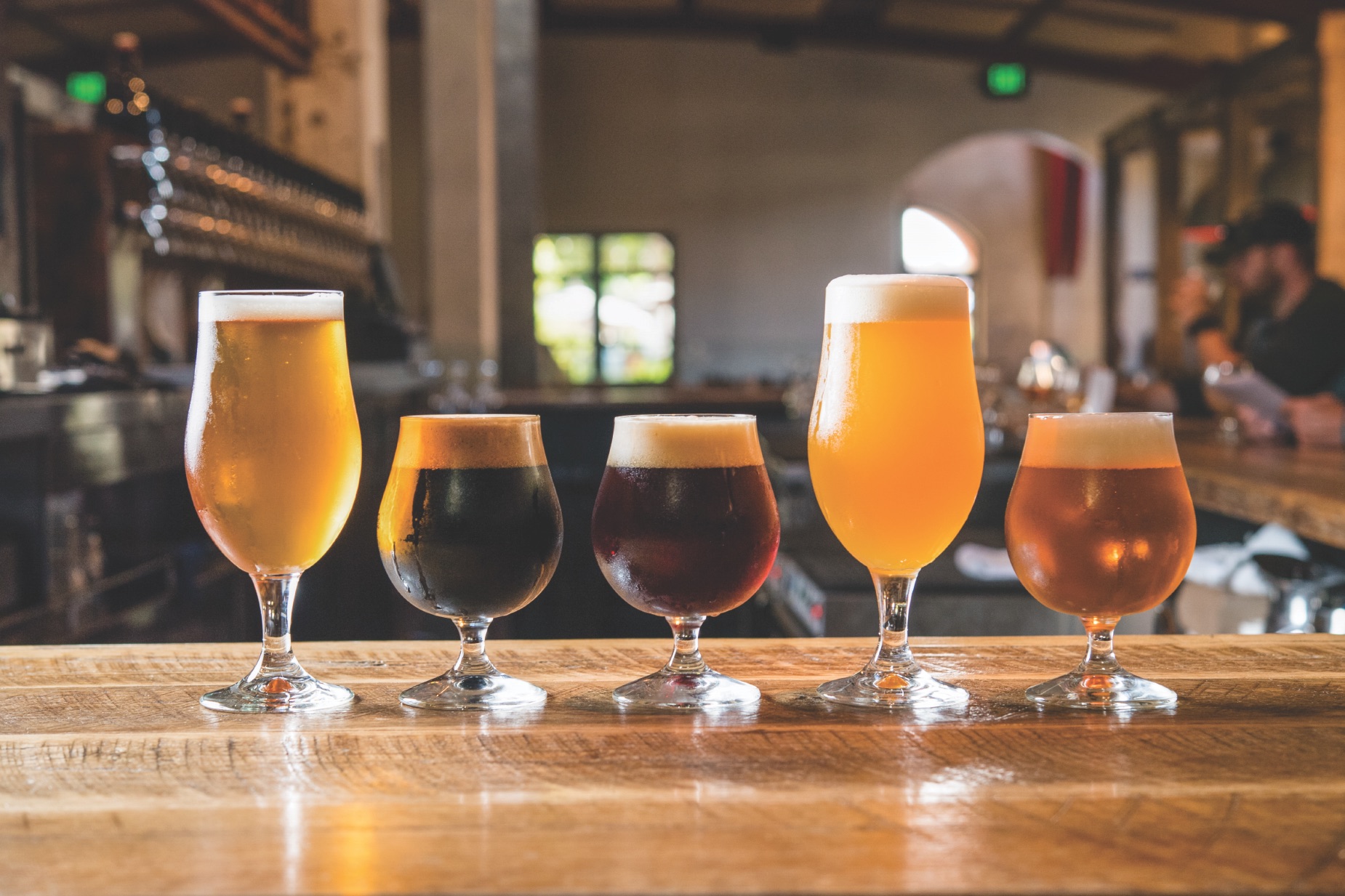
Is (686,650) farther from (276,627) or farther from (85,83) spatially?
(85,83)

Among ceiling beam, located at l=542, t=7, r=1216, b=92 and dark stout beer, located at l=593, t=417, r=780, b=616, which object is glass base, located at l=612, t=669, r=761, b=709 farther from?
ceiling beam, located at l=542, t=7, r=1216, b=92

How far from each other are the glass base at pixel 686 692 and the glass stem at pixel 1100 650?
18 cm

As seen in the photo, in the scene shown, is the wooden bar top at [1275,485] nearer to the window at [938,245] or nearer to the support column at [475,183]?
the support column at [475,183]

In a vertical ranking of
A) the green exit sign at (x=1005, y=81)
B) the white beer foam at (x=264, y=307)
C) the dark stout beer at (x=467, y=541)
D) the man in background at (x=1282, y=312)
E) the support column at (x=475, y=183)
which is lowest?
the dark stout beer at (x=467, y=541)

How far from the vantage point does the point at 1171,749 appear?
59cm

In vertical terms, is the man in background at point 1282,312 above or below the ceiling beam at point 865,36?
below

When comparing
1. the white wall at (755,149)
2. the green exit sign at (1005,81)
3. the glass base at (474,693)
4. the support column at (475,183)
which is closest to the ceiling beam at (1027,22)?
the green exit sign at (1005,81)

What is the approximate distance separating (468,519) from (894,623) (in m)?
0.25

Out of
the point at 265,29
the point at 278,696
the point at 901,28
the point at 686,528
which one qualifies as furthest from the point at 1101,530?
the point at 901,28

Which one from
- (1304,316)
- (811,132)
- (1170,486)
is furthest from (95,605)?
(811,132)

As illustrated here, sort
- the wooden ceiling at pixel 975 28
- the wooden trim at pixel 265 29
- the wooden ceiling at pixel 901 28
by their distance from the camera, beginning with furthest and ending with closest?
the wooden ceiling at pixel 975 28 < the wooden ceiling at pixel 901 28 < the wooden trim at pixel 265 29

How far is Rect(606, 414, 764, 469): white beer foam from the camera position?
74 cm

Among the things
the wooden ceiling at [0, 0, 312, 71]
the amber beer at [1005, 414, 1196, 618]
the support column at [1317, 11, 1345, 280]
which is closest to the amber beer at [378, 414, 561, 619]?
the amber beer at [1005, 414, 1196, 618]

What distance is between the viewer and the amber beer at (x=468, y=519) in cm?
71
